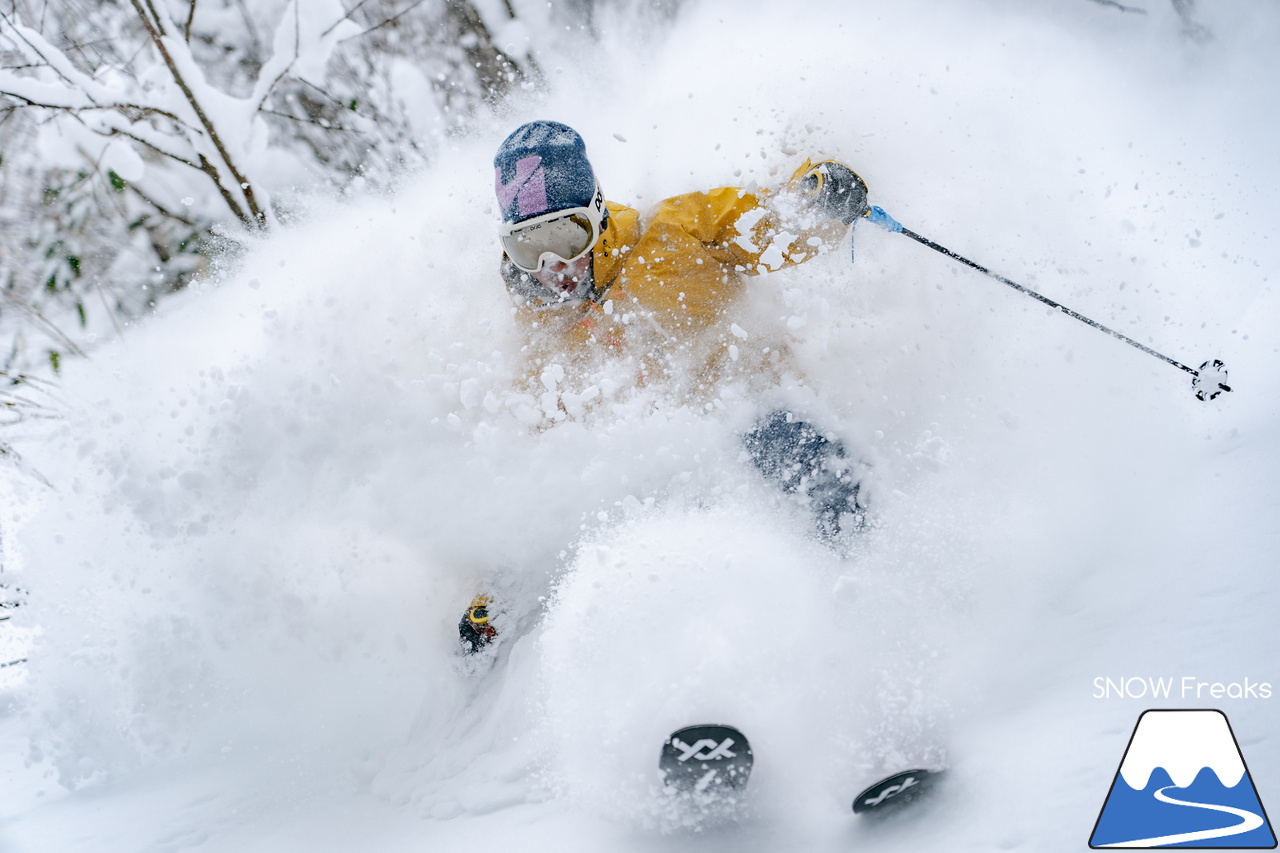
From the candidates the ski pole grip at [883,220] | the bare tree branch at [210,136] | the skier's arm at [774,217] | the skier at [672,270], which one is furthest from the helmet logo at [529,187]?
the bare tree branch at [210,136]

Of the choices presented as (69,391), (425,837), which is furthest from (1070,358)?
(69,391)

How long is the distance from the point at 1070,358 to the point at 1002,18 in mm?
2074

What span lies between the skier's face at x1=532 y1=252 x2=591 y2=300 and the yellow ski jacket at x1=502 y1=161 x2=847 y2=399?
0.16ft

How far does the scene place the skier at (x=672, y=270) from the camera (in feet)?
7.13

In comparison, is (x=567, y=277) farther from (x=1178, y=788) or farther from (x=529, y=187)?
(x=1178, y=788)

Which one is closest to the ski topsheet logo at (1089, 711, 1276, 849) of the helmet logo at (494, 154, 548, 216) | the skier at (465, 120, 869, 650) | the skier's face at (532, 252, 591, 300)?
the skier at (465, 120, 869, 650)

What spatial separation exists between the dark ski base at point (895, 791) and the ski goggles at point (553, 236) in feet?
6.14

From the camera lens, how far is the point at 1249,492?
6.14 feet

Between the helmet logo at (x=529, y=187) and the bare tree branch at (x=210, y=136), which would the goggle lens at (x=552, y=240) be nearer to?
the helmet logo at (x=529, y=187)

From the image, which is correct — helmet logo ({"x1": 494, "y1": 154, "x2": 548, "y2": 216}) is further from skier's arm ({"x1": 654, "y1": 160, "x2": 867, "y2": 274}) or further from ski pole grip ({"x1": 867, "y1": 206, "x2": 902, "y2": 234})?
ski pole grip ({"x1": 867, "y1": 206, "x2": 902, "y2": 234})

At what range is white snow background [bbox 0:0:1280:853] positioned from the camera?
173 centimetres

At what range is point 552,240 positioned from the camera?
219 centimetres

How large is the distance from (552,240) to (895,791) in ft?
6.43

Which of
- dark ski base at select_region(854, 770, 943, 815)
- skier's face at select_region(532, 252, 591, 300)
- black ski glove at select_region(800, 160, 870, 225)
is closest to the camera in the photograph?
dark ski base at select_region(854, 770, 943, 815)
